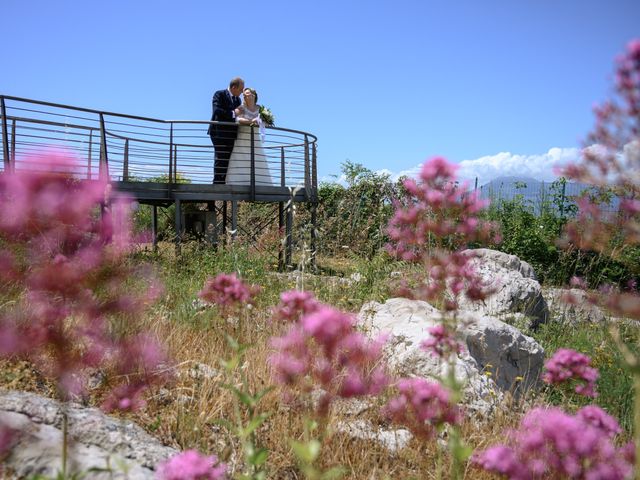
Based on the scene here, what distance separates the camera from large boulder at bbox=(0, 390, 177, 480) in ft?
5.89

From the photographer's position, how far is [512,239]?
10.9m

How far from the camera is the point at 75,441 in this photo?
1.88m

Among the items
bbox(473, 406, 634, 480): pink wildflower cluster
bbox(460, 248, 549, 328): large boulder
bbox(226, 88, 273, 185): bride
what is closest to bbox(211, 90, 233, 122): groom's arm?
bbox(226, 88, 273, 185): bride

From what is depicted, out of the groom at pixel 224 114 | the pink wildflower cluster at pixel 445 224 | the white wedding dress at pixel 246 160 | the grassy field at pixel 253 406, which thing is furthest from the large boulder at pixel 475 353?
the white wedding dress at pixel 246 160

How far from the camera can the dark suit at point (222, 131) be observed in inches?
398

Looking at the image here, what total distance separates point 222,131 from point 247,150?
0.61 meters

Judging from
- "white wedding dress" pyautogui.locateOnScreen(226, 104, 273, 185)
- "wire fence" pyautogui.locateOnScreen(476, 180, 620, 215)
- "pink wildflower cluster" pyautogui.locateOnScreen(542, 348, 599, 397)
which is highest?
"white wedding dress" pyautogui.locateOnScreen(226, 104, 273, 185)

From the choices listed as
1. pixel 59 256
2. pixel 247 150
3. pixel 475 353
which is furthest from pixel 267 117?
pixel 59 256

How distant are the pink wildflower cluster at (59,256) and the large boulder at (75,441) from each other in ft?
2.04

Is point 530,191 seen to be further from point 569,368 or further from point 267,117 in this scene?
point 569,368

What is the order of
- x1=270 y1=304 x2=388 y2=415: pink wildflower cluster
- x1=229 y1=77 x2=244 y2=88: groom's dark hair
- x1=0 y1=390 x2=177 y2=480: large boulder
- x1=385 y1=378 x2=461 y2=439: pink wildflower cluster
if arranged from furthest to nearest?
x1=229 y1=77 x2=244 y2=88: groom's dark hair, x1=0 y1=390 x2=177 y2=480: large boulder, x1=385 y1=378 x2=461 y2=439: pink wildflower cluster, x1=270 y1=304 x2=388 y2=415: pink wildflower cluster

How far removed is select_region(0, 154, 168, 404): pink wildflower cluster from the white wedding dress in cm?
910

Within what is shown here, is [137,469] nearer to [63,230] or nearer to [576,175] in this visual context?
[63,230]

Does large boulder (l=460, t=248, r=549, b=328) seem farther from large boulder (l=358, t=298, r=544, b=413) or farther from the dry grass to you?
the dry grass
